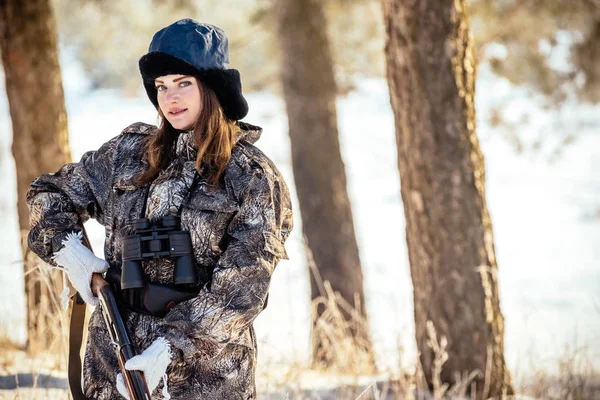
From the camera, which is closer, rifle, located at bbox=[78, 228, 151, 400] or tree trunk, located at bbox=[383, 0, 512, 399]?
rifle, located at bbox=[78, 228, 151, 400]

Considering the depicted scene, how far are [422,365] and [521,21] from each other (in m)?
5.22

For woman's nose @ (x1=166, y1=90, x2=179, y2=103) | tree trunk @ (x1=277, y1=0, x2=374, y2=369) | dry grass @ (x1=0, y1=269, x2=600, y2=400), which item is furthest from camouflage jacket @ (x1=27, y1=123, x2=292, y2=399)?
tree trunk @ (x1=277, y1=0, x2=374, y2=369)

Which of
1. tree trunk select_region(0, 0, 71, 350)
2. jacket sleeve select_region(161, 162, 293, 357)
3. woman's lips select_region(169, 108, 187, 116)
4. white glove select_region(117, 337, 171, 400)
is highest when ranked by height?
tree trunk select_region(0, 0, 71, 350)

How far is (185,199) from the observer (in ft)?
8.48

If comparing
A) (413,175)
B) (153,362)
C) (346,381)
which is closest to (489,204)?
(346,381)

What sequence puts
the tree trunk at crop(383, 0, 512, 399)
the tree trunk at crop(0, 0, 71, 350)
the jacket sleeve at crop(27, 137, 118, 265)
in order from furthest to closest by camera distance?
the tree trunk at crop(0, 0, 71, 350) → the tree trunk at crop(383, 0, 512, 399) → the jacket sleeve at crop(27, 137, 118, 265)

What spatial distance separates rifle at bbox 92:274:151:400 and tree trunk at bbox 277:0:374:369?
5158 millimetres

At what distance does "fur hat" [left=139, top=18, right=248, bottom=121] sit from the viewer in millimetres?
2564

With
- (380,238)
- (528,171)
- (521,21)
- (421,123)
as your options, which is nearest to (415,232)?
(421,123)

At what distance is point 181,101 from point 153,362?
0.86 m

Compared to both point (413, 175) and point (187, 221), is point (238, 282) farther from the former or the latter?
point (413, 175)

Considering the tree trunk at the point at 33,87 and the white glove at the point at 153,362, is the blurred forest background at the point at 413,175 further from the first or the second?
the white glove at the point at 153,362

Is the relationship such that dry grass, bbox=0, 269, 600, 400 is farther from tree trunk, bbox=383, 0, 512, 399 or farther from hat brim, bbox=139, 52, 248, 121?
hat brim, bbox=139, 52, 248, 121

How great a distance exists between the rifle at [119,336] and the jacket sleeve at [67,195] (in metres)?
0.25
